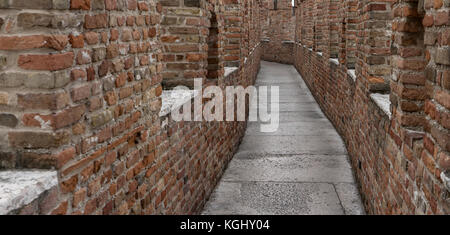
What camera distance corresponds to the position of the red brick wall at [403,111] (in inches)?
86.0

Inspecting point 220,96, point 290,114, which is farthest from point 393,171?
point 290,114

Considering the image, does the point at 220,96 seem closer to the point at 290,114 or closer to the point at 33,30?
the point at 33,30

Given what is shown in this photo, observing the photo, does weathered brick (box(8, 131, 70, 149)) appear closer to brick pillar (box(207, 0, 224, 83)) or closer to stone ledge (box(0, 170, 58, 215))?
stone ledge (box(0, 170, 58, 215))

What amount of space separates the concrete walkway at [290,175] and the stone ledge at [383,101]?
48.1 inches

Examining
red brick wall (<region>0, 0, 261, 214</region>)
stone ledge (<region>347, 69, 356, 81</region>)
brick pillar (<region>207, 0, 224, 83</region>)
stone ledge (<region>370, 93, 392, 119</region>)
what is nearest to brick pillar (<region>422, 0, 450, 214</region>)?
stone ledge (<region>370, 93, 392, 119</region>)

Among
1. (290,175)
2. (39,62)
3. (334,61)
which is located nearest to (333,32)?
(334,61)

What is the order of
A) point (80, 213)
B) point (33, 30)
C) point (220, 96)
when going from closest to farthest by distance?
point (33, 30) < point (80, 213) < point (220, 96)

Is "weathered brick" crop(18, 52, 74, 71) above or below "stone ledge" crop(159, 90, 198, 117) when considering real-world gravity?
above

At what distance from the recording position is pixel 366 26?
5.30 metres

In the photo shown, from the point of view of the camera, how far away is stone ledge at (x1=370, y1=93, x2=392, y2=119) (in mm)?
3838

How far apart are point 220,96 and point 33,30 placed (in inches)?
157

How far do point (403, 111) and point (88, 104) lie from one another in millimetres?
2089

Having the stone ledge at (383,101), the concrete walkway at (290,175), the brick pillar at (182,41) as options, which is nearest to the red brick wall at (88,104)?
the brick pillar at (182,41)

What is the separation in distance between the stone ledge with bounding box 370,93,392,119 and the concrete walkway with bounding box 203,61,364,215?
122 centimetres
